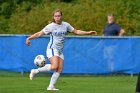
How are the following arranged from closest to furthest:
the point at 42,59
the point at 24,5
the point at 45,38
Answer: the point at 42,59 → the point at 45,38 → the point at 24,5

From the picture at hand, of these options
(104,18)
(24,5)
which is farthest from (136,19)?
(24,5)

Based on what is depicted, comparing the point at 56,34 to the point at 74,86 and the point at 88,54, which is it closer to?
the point at 74,86

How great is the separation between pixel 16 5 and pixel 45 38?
19.7 meters

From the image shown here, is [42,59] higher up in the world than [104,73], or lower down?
higher up

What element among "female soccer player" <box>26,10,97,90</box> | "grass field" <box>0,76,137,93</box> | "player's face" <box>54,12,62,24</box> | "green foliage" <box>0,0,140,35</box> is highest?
"player's face" <box>54,12,62,24</box>

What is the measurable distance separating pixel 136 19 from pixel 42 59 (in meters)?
16.4

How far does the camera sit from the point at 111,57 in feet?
60.4

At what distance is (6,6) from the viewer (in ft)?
127

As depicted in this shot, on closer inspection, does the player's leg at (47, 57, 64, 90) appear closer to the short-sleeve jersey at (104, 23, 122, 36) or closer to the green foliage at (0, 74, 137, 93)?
the green foliage at (0, 74, 137, 93)

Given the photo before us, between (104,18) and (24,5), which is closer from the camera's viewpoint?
(104,18)

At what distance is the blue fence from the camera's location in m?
18.4

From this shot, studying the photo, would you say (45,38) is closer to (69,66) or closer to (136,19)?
(69,66)

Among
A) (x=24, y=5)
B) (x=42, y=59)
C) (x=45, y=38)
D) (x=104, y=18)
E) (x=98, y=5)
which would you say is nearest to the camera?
(x=42, y=59)

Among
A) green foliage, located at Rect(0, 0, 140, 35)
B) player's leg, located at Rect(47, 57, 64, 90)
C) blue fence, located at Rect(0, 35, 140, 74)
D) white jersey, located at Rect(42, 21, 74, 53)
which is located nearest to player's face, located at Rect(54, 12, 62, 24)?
white jersey, located at Rect(42, 21, 74, 53)
